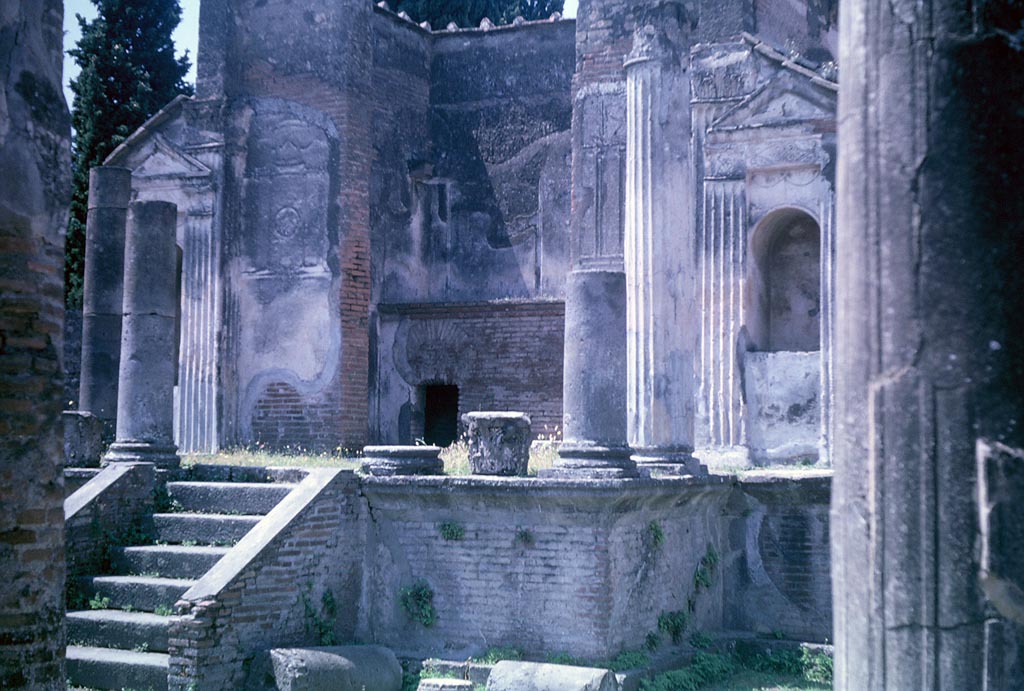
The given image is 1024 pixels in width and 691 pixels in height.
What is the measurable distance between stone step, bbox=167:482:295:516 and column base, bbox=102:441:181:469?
0.98ft

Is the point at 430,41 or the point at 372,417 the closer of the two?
the point at 372,417

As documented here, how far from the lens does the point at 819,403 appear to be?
14531 mm

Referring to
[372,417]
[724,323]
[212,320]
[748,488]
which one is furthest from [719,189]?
[212,320]

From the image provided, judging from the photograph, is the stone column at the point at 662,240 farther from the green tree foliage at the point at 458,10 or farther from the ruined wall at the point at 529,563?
the green tree foliage at the point at 458,10

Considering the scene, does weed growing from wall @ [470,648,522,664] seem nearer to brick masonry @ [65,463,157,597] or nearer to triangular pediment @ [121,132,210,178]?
brick masonry @ [65,463,157,597]

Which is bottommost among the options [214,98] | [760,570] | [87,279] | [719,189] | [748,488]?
[760,570]

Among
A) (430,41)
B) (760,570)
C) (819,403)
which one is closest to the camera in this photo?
(760,570)

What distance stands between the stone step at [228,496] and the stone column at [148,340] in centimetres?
53

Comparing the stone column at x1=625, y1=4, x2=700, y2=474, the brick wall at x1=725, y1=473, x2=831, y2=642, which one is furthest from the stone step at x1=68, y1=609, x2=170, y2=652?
the brick wall at x1=725, y1=473, x2=831, y2=642

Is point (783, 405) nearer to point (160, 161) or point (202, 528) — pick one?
point (202, 528)

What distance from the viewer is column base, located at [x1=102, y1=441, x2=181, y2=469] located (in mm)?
12125

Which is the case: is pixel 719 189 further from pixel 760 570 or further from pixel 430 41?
pixel 430 41

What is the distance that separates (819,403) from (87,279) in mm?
9346

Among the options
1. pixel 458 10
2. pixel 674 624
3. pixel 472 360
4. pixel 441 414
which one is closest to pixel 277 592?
pixel 674 624
